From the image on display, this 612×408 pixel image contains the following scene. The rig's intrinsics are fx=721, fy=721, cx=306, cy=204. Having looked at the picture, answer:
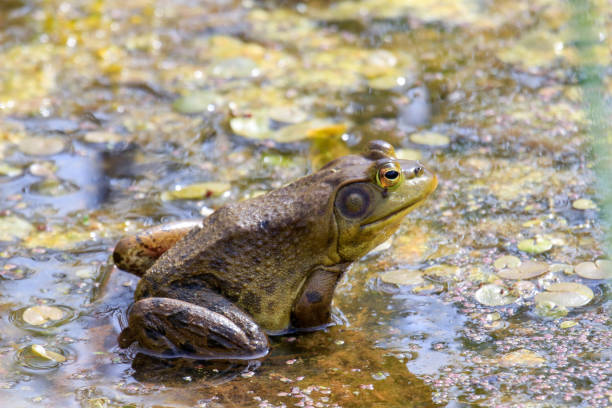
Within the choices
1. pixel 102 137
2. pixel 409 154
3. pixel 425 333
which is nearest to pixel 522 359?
pixel 425 333

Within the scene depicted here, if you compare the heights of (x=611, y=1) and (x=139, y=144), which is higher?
(x=611, y=1)

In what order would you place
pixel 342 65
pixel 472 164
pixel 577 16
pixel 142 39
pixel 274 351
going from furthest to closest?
1. pixel 142 39
2. pixel 342 65
3. pixel 472 164
4. pixel 274 351
5. pixel 577 16

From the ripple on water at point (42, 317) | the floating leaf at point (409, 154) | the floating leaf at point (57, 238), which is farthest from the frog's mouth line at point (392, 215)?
the floating leaf at point (57, 238)

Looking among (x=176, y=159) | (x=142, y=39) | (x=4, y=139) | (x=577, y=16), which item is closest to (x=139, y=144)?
(x=176, y=159)

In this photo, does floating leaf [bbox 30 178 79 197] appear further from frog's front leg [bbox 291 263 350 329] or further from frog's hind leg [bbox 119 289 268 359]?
frog's front leg [bbox 291 263 350 329]

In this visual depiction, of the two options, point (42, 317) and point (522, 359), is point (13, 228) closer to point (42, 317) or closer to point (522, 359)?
point (42, 317)

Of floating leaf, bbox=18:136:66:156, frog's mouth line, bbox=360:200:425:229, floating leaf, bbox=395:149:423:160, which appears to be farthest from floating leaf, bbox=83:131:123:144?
frog's mouth line, bbox=360:200:425:229

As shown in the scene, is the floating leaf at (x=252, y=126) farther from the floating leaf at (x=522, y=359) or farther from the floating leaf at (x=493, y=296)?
the floating leaf at (x=522, y=359)

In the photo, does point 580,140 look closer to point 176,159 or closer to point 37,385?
point 176,159
